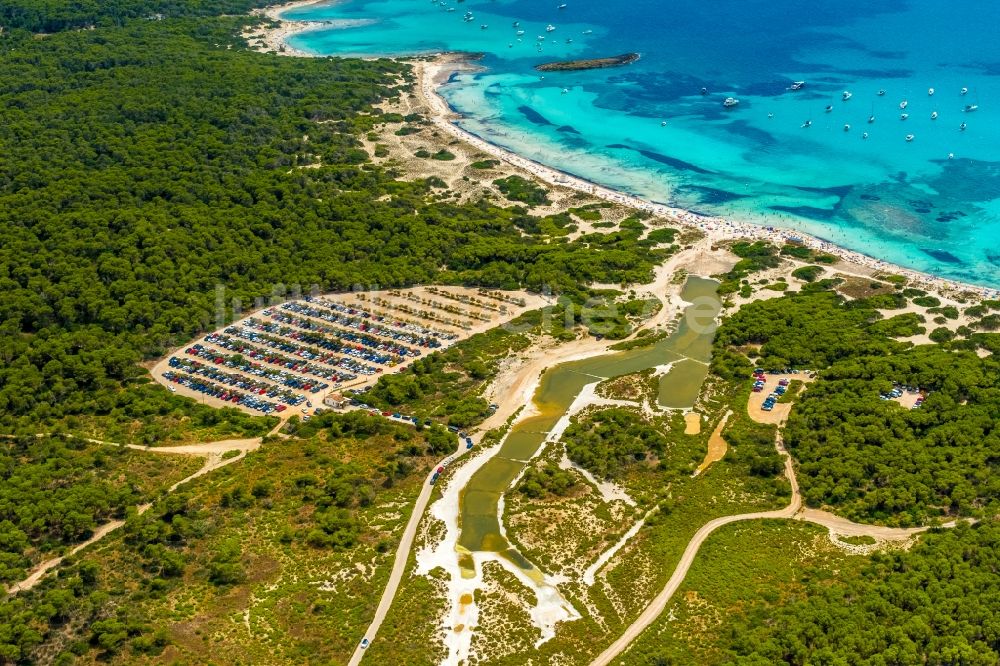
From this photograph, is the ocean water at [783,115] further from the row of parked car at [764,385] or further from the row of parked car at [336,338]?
the row of parked car at [336,338]

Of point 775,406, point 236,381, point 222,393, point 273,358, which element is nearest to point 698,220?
point 775,406

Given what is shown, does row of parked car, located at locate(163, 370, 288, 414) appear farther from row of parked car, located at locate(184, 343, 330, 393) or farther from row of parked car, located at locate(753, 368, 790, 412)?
row of parked car, located at locate(753, 368, 790, 412)

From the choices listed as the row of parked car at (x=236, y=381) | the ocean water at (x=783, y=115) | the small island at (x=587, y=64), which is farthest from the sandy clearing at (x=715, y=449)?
the small island at (x=587, y=64)

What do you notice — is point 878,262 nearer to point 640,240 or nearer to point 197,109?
point 640,240

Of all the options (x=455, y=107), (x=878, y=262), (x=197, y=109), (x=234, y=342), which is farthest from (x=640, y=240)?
(x=197, y=109)

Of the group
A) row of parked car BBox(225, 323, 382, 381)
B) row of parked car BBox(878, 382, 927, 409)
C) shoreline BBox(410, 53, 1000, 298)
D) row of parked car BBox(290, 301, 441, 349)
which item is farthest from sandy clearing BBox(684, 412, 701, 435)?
shoreline BBox(410, 53, 1000, 298)

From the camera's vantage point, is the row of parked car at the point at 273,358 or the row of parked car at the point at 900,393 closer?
the row of parked car at the point at 900,393
